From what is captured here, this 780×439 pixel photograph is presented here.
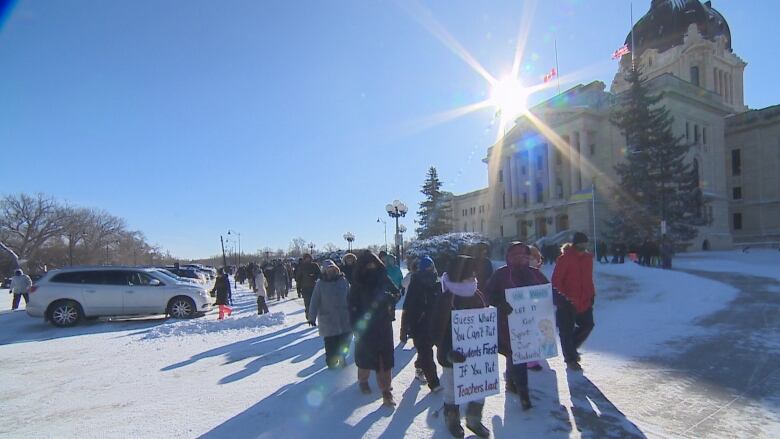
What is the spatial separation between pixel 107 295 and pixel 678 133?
50.1 metres

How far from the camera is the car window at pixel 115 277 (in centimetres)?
1195

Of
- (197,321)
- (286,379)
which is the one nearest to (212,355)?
(286,379)

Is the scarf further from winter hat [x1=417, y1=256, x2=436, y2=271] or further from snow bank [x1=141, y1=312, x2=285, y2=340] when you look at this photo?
snow bank [x1=141, y1=312, x2=285, y2=340]

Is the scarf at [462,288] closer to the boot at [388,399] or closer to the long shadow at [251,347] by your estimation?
the boot at [388,399]

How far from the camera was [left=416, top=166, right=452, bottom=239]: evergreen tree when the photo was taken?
178 feet

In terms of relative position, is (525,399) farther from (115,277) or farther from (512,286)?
(115,277)

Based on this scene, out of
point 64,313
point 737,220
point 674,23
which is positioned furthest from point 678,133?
point 64,313

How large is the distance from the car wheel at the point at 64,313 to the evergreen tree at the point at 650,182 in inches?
1299

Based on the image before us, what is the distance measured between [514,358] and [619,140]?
50.4m

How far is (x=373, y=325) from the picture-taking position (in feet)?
15.3

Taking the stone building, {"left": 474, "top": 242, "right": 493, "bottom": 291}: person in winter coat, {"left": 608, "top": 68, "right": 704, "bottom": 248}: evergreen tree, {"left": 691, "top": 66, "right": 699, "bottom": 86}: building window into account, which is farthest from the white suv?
{"left": 691, "top": 66, "right": 699, "bottom": 86}: building window

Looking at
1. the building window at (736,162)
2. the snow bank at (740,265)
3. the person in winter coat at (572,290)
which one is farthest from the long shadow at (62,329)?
the building window at (736,162)

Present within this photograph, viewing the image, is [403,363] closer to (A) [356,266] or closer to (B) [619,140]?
(A) [356,266]

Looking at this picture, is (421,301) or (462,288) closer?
(462,288)
